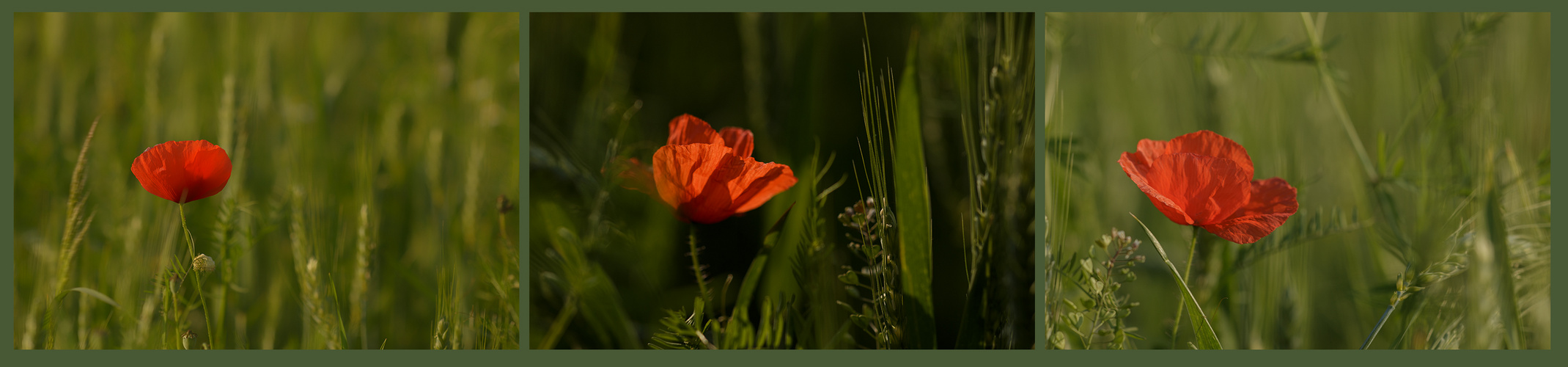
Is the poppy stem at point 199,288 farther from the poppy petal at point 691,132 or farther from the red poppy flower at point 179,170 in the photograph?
the poppy petal at point 691,132

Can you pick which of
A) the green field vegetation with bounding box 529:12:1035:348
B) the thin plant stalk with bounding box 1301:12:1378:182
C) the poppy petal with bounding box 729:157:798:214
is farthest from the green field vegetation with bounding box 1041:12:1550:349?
the poppy petal with bounding box 729:157:798:214

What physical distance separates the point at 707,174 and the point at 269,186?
767 millimetres

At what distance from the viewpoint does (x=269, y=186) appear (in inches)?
46.3

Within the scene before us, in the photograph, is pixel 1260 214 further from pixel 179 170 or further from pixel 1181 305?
pixel 179 170

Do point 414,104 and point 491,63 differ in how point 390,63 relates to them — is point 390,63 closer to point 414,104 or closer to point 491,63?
point 414,104

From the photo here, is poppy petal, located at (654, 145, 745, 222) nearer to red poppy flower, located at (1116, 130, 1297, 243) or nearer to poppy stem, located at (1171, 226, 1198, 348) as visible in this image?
red poppy flower, located at (1116, 130, 1297, 243)

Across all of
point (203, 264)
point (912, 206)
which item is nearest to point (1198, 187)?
point (912, 206)

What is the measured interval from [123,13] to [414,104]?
48 centimetres

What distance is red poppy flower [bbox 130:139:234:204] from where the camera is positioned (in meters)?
1.01

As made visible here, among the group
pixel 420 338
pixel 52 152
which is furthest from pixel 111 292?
pixel 420 338

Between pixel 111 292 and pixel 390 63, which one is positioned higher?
pixel 390 63

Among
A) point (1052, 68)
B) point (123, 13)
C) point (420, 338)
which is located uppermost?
point (123, 13)

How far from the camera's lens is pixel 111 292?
1.11 metres

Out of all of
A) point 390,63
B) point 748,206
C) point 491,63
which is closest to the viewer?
point 748,206
